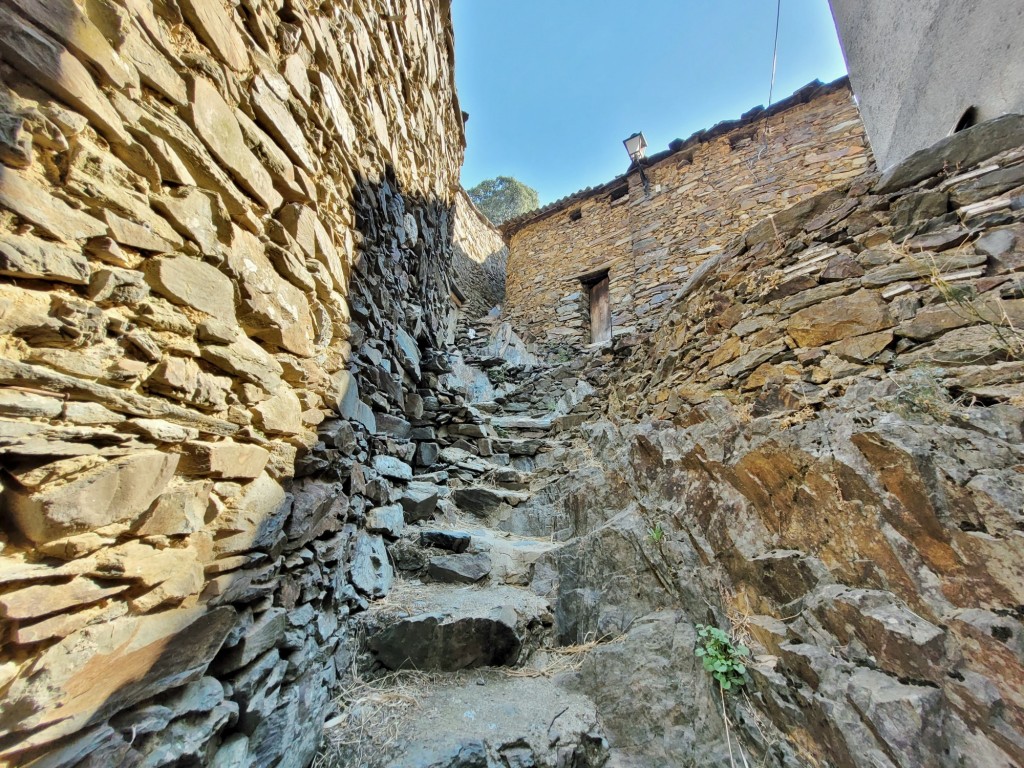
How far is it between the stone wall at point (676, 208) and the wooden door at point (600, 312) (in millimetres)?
184

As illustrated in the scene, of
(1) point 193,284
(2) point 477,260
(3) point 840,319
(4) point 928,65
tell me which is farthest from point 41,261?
(2) point 477,260

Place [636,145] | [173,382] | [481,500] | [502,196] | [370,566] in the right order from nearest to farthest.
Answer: [173,382] < [370,566] < [481,500] < [636,145] < [502,196]

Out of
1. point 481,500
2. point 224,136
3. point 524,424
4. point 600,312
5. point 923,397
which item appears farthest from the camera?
point 600,312

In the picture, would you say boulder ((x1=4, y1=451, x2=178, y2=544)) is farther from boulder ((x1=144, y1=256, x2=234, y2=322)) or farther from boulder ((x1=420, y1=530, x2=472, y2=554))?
boulder ((x1=420, y1=530, x2=472, y2=554))

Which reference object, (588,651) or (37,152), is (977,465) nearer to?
(588,651)

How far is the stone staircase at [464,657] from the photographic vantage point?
1.88 metres

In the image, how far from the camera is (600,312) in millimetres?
9172

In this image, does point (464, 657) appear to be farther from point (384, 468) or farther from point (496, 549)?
point (384, 468)

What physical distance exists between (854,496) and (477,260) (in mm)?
10715

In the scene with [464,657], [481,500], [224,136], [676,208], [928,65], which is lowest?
A: [464,657]

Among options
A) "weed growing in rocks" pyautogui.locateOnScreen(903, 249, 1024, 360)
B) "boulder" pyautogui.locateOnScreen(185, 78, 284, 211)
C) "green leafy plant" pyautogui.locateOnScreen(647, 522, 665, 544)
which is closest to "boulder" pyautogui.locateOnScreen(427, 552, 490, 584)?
"green leafy plant" pyautogui.locateOnScreen(647, 522, 665, 544)

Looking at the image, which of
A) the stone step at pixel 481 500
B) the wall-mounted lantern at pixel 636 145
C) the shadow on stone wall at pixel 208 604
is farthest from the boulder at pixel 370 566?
the wall-mounted lantern at pixel 636 145

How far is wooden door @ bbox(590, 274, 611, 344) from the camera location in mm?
8914

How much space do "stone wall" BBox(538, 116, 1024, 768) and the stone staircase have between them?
252 mm
